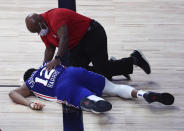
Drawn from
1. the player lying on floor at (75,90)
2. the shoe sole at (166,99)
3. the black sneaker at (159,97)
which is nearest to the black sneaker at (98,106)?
the player lying on floor at (75,90)

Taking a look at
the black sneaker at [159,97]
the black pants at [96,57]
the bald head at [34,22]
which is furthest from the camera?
the black pants at [96,57]

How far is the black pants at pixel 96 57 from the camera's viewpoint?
462 centimetres

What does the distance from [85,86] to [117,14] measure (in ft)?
7.43

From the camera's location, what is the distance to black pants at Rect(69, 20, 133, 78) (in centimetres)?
462

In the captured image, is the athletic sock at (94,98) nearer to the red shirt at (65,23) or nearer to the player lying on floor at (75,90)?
the player lying on floor at (75,90)

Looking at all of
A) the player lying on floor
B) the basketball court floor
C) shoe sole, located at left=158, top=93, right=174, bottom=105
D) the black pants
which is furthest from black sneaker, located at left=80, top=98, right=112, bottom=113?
the black pants

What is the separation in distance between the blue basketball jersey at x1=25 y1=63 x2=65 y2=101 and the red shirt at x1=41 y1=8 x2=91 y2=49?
0.98 feet

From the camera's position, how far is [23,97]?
14.3 feet

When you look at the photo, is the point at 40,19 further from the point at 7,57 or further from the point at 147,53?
the point at 147,53

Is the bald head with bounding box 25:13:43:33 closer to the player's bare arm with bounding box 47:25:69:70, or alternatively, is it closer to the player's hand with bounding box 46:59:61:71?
the player's bare arm with bounding box 47:25:69:70

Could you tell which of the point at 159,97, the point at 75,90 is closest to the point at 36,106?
the point at 75,90

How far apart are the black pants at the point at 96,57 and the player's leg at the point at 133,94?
263 mm

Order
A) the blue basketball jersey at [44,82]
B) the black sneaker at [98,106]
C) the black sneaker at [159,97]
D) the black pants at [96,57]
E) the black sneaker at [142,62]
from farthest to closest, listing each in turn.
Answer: the black sneaker at [142,62], the black pants at [96,57], the blue basketball jersey at [44,82], the black sneaker at [159,97], the black sneaker at [98,106]

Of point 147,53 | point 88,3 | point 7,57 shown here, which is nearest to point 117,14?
point 88,3
